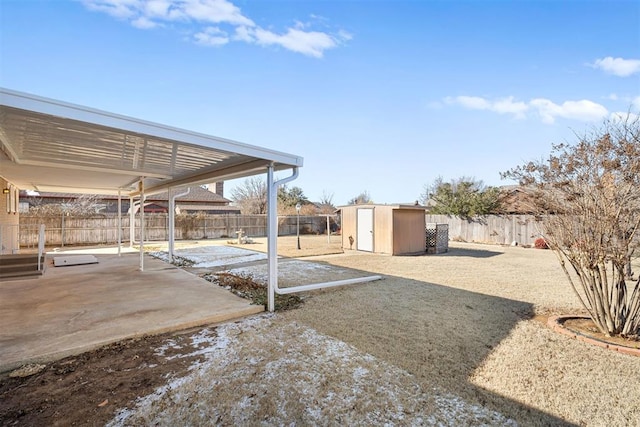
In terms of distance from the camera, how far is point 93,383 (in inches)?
103

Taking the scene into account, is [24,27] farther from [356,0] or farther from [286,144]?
[286,144]

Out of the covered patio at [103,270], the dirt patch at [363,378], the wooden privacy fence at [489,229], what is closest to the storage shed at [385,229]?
the wooden privacy fence at [489,229]

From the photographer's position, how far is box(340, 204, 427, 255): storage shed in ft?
37.5

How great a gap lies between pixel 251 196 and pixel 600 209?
30.6 m

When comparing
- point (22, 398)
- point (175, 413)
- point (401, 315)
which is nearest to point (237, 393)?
point (175, 413)

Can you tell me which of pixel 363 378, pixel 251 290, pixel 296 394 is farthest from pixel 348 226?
pixel 296 394

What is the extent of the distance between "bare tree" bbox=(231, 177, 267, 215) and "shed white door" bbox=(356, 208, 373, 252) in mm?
17161

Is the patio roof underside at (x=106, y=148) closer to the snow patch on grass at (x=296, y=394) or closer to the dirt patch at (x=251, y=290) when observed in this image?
the dirt patch at (x=251, y=290)

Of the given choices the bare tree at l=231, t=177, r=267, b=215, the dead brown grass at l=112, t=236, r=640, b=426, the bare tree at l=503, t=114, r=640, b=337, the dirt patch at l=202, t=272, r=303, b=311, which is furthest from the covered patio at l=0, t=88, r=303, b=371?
the bare tree at l=231, t=177, r=267, b=215

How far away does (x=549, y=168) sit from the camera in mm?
4148

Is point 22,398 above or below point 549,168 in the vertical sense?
below

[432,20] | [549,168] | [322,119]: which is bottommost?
[549,168]

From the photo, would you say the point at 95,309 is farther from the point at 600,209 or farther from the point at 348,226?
the point at 348,226

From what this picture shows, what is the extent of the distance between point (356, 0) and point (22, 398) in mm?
8604
